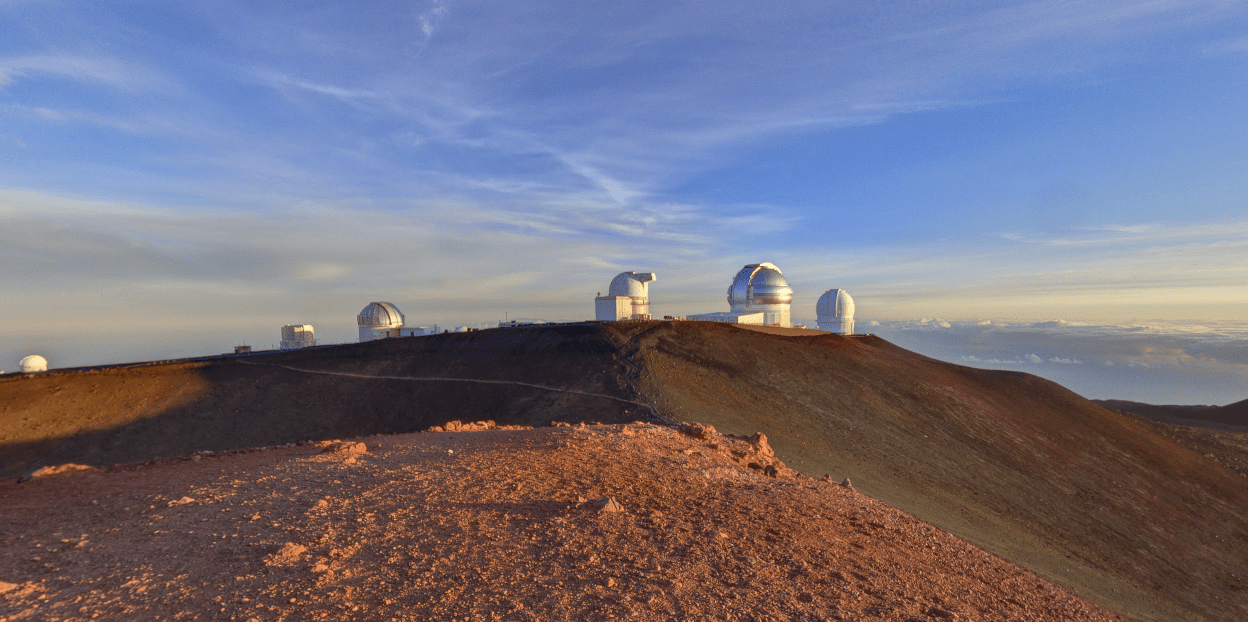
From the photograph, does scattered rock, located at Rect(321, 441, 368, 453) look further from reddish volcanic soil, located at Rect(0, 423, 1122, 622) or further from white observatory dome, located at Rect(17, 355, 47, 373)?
white observatory dome, located at Rect(17, 355, 47, 373)

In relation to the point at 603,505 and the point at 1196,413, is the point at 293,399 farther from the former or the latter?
the point at 1196,413

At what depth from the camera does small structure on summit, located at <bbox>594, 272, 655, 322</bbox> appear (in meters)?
41.9

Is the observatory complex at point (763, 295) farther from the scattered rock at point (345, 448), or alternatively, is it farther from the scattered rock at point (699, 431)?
the scattered rock at point (345, 448)

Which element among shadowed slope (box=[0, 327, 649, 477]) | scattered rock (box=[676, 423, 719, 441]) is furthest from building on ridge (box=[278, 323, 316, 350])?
scattered rock (box=[676, 423, 719, 441])

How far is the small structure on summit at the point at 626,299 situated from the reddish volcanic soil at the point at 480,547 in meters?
31.6

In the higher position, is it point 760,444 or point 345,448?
point 345,448

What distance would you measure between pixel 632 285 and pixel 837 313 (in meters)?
19.5

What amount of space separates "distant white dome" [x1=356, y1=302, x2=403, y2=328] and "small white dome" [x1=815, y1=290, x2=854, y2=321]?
126ft

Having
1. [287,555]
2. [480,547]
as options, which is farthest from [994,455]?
[287,555]

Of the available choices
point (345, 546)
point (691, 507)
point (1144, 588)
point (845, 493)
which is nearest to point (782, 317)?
point (1144, 588)

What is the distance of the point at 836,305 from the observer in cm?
4819

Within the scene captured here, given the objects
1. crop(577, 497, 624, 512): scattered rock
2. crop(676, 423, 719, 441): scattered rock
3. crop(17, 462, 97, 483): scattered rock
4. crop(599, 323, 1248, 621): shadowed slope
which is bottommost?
crop(599, 323, 1248, 621): shadowed slope

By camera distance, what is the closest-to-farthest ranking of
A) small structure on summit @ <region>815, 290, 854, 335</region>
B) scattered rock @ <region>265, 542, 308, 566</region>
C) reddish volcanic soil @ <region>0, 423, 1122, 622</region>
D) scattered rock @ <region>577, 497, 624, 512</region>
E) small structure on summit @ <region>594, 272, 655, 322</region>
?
1. reddish volcanic soil @ <region>0, 423, 1122, 622</region>
2. scattered rock @ <region>265, 542, 308, 566</region>
3. scattered rock @ <region>577, 497, 624, 512</region>
4. small structure on summit @ <region>594, 272, 655, 322</region>
5. small structure on summit @ <region>815, 290, 854, 335</region>

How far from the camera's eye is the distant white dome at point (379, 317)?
46.0 meters
